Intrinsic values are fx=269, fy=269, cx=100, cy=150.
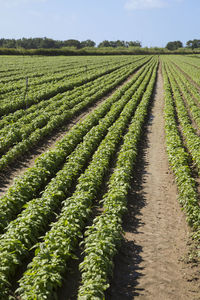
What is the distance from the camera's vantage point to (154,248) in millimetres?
7500

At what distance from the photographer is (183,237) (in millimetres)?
7945

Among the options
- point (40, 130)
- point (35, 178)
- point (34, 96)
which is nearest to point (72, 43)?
point (34, 96)

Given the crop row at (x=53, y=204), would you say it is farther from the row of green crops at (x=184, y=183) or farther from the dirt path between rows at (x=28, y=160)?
the row of green crops at (x=184, y=183)

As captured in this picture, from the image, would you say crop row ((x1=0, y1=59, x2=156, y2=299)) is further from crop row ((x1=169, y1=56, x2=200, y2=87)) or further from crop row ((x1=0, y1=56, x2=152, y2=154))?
crop row ((x1=169, y1=56, x2=200, y2=87))

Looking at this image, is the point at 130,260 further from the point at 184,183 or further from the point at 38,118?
the point at 38,118

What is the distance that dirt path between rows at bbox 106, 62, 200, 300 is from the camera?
6.17 meters

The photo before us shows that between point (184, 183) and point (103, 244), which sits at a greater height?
point (184, 183)

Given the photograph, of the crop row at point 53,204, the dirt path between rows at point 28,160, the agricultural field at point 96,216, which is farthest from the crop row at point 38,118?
the crop row at point 53,204

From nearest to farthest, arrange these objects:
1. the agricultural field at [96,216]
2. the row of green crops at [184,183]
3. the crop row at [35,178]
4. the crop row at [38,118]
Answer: the agricultural field at [96,216], the crop row at [35,178], the row of green crops at [184,183], the crop row at [38,118]

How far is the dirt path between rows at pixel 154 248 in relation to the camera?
20.2 ft

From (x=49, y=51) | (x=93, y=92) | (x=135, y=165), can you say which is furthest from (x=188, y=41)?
(x=135, y=165)

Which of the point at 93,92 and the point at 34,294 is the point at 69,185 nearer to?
the point at 34,294

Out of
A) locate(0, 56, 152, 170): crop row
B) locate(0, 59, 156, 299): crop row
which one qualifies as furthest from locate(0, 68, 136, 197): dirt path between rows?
locate(0, 59, 156, 299): crop row

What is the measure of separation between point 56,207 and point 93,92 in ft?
66.3
